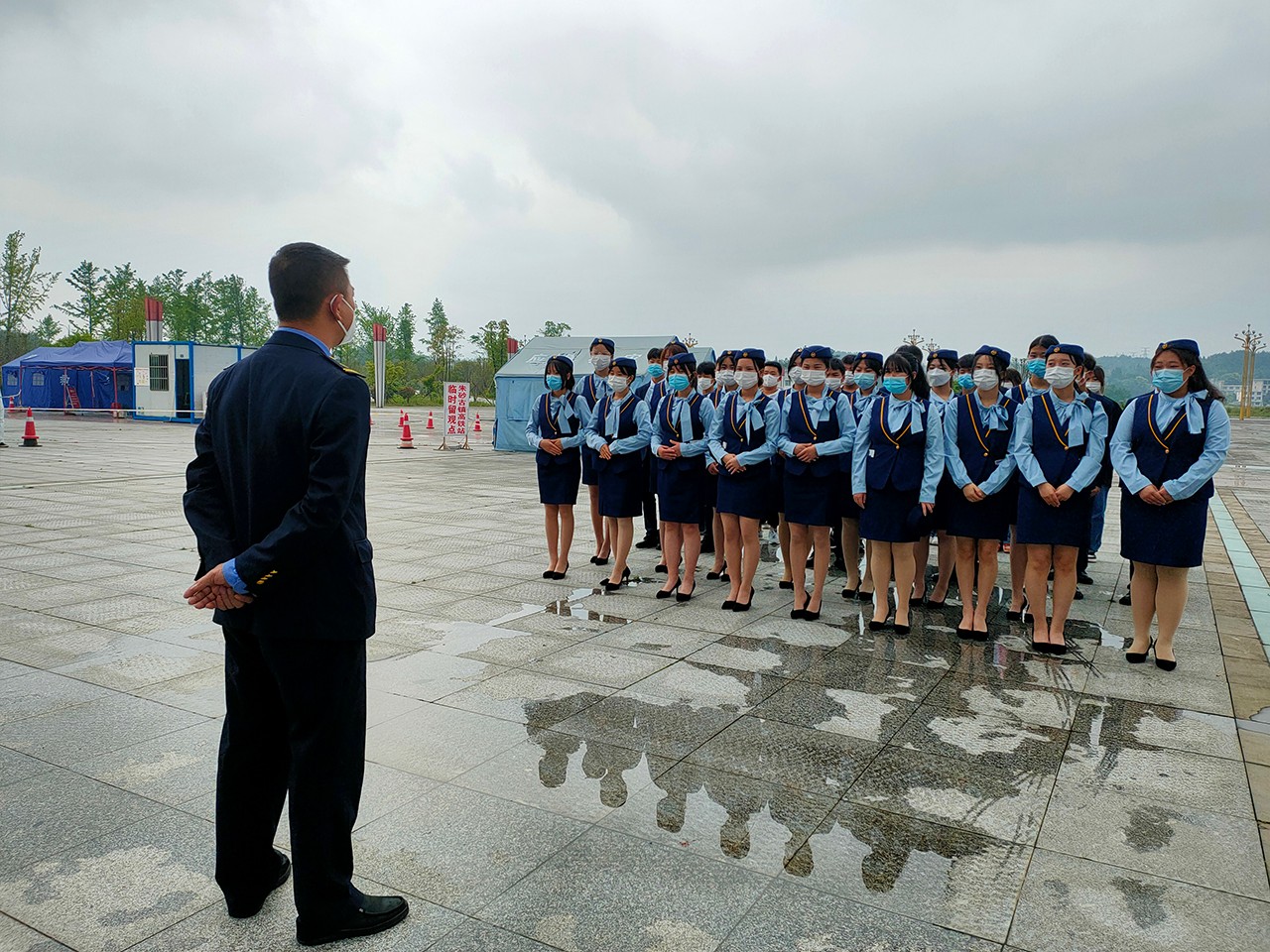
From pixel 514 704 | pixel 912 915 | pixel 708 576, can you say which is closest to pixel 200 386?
pixel 708 576

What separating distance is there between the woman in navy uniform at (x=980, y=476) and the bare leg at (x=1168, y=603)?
1.03 m

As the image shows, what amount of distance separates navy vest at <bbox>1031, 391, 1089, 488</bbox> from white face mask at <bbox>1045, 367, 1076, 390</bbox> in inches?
5.6

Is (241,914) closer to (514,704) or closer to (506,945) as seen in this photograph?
(506,945)

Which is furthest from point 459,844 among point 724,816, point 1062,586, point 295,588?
point 1062,586

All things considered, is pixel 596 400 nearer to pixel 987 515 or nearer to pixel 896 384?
pixel 896 384

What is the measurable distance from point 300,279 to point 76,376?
1732 inches

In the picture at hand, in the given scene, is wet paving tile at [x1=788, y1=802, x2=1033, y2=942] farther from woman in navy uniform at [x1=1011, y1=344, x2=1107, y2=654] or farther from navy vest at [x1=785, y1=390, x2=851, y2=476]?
navy vest at [x1=785, y1=390, x2=851, y2=476]

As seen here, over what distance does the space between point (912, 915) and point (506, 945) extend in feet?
4.15

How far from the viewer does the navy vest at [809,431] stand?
6605 millimetres

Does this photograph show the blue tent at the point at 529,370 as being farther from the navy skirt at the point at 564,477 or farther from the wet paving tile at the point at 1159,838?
the wet paving tile at the point at 1159,838

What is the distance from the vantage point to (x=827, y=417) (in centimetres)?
668

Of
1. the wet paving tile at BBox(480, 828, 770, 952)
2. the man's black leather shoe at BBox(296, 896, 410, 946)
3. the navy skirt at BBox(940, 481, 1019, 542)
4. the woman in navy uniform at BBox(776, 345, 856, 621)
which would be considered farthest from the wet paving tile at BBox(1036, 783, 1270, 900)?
the woman in navy uniform at BBox(776, 345, 856, 621)

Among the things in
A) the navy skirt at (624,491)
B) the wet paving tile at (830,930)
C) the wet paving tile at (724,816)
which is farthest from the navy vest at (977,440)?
the wet paving tile at (830,930)

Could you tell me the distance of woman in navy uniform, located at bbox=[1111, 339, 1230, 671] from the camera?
5.33 metres
